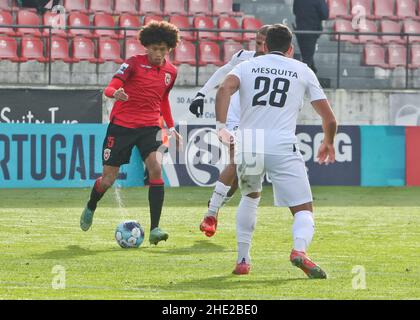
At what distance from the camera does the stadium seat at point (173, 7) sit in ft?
89.0

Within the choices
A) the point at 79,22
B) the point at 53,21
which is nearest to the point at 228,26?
the point at 79,22

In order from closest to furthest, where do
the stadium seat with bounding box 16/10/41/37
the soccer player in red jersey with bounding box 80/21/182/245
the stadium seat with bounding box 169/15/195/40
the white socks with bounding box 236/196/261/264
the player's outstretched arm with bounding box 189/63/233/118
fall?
the white socks with bounding box 236/196/261/264 < the player's outstretched arm with bounding box 189/63/233/118 < the soccer player in red jersey with bounding box 80/21/182/245 < the stadium seat with bounding box 16/10/41/37 < the stadium seat with bounding box 169/15/195/40

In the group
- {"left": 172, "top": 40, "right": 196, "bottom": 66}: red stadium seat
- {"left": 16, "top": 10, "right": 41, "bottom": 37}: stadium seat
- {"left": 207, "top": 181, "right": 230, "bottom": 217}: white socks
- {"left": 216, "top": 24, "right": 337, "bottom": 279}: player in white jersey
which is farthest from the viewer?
{"left": 172, "top": 40, "right": 196, "bottom": 66}: red stadium seat

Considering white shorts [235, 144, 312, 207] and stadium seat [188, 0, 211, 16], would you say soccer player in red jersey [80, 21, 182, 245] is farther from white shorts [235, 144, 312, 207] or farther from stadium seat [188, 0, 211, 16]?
stadium seat [188, 0, 211, 16]

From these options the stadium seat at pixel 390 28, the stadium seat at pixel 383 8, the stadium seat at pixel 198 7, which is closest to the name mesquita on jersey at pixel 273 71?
the stadium seat at pixel 198 7

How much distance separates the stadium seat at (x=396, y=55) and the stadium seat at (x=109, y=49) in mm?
6290

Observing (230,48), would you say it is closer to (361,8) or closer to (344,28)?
(344,28)

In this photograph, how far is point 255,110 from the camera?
33.2 ft

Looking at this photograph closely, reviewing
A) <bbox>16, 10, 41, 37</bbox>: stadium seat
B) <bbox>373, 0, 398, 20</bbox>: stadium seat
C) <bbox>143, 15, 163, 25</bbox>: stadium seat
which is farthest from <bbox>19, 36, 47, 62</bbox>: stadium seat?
<bbox>373, 0, 398, 20</bbox>: stadium seat

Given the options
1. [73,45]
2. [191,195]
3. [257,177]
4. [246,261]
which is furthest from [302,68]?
[73,45]

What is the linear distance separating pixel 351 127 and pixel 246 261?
13.8 m

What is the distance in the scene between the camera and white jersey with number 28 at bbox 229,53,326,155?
10070 mm

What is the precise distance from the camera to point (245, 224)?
10.4 meters

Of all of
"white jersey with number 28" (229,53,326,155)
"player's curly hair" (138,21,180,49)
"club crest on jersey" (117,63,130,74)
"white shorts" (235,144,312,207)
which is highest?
"player's curly hair" (138,21,180,49)
